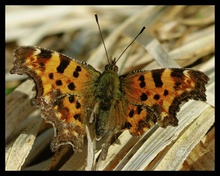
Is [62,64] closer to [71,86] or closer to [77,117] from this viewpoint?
[71,86]

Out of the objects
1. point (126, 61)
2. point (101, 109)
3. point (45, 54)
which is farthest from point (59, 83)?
point (126, 61)

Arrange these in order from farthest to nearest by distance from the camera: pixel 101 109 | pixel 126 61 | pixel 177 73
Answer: pixel 126 61 < pixel 101 109 < pixel 177 73

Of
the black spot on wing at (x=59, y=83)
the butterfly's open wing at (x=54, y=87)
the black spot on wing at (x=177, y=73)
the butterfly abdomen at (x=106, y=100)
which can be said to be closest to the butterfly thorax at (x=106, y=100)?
the butterfly abdomen at (x=106, y=100)

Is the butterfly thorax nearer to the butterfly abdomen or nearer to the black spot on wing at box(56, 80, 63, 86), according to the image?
the butterfly abdomen

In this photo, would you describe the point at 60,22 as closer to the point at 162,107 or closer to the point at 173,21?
the point at 173,21

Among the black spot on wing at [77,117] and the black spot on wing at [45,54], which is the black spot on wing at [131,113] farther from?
the black spot on wing at [45,54]
